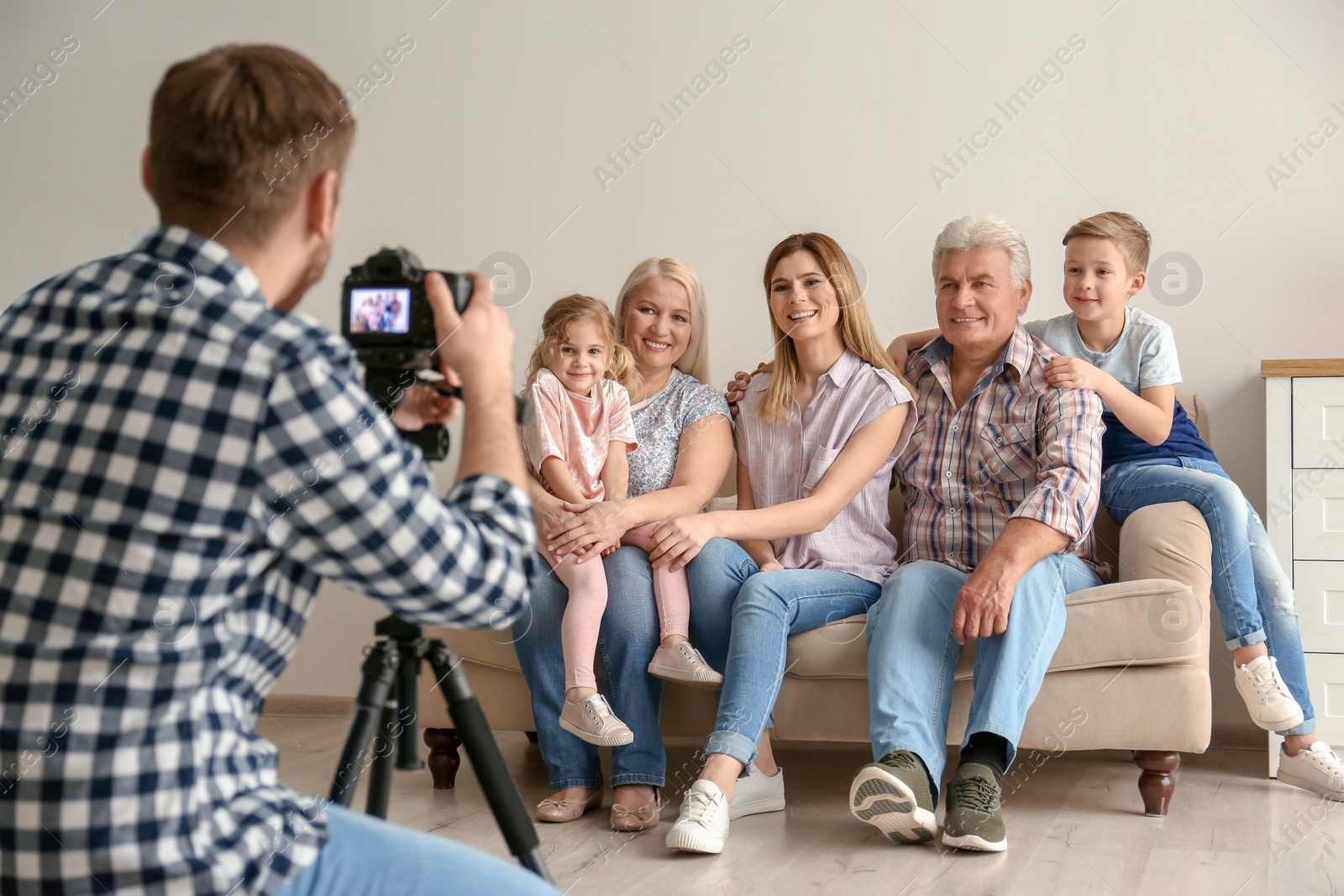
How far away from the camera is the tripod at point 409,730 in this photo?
104cm

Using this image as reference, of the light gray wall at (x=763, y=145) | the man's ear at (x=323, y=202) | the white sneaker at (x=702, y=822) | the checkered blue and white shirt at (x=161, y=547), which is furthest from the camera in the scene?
the light gray wall at (x=763, y=145)

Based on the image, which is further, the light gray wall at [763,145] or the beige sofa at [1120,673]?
the light gray wall at [763,145]

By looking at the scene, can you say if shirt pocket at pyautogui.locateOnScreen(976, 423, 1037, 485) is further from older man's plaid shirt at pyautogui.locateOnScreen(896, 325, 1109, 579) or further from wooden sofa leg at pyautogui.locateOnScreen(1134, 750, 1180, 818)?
wooden sofa leg at pyautogui.locateOnScreen(1134, 750, 1180, 818)

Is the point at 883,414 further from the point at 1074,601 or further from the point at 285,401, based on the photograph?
the point at 285,401

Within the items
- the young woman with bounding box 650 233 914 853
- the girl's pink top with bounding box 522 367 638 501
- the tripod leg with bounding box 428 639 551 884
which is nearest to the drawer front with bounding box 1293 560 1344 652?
the young woman with bounding box 650 233 914 853

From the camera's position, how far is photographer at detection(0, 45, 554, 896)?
0.73 metres

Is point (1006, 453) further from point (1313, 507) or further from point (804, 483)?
point (1313, 507)

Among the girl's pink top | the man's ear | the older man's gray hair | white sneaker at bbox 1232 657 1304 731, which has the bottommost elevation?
white sneaker at bbox 1232 657 1304 731

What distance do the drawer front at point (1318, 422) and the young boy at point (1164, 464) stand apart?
0.67ft

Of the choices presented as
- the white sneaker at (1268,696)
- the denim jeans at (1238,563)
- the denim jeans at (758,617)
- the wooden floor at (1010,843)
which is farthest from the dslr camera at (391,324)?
the white sneaker at (1268,696)

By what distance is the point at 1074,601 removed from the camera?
218cm

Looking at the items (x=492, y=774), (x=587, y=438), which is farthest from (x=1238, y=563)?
(x=492, y=774)

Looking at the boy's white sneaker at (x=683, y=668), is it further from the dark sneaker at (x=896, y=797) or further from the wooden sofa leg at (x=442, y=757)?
the wooden sofa leg at (x=442, y=757)

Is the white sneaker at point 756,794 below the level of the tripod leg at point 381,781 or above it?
below
